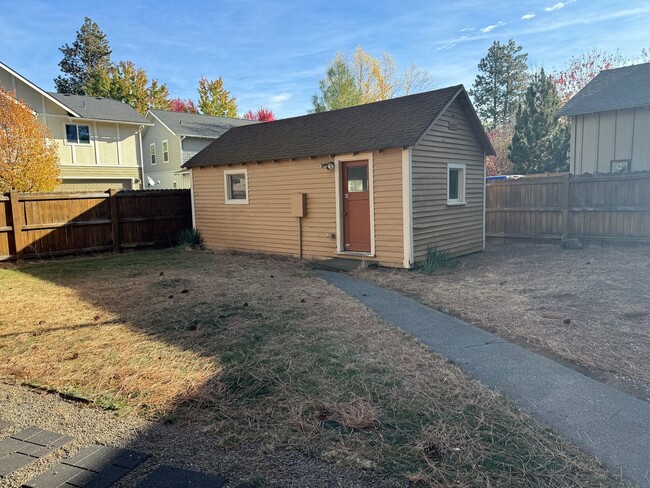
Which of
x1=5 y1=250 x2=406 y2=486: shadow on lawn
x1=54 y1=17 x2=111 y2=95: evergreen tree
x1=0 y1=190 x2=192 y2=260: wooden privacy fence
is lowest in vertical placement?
x1=5 y1=250 x2=406 y2=486: shadow on lawn

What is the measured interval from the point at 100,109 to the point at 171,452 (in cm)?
2474

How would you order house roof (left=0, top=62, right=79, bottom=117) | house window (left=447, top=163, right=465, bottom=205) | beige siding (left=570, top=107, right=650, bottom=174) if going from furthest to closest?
house roof (left=0, top=62, right=79, bottom=117) → beige siding (left=570, top=107, right=650, bottom=174) → house window (left=447, top=163, right=465, bottom=205)

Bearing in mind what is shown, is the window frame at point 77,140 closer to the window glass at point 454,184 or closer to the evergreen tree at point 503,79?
the window glass at point 454,184

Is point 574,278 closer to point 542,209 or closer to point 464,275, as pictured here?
point 464,275

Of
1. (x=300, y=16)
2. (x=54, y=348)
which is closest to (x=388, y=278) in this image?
(x=54, y=348)

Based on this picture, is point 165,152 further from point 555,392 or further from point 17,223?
point 555,392

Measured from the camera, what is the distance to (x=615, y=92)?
49.2 feet

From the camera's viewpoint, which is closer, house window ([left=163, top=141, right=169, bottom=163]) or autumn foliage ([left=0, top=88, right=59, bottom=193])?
autumn foliage ([left=0, top=88, right=59, bottom=193])

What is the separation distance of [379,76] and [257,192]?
23.3m

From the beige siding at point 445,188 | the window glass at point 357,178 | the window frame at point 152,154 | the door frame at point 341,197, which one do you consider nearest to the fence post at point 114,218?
the door frame at point 341,197

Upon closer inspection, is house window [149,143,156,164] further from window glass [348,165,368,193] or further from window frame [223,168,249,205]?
window glass [348,165,368,193]

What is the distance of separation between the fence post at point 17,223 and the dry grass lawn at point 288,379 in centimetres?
425

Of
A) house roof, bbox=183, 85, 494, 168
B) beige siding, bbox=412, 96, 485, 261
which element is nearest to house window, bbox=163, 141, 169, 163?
house roof, bbox=183, 85, 494, 168

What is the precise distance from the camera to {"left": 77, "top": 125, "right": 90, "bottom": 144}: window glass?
22452 millimetres
